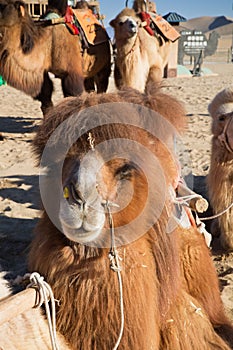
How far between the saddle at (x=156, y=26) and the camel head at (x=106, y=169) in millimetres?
6158

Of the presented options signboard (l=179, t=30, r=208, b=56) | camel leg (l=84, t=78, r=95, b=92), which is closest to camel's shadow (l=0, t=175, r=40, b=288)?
camel leg (l=84, t=78, r=95, b=92)

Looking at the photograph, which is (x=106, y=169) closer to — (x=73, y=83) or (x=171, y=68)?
(x=73, y=83)

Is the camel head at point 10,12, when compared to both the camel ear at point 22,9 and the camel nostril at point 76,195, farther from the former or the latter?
the camel nostril at point 76,195

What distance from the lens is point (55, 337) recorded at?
1.47 m

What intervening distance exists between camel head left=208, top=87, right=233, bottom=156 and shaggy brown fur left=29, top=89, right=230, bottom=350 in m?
1.75

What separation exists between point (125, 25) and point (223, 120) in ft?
12.3

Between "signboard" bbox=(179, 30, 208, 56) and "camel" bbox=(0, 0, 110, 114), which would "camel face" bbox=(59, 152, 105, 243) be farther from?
"signboard" bbox=(179, 30, 208, 56)

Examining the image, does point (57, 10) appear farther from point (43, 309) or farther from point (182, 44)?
point (182, 44)

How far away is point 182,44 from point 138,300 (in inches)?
934

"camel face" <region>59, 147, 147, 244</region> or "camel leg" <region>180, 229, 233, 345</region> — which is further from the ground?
"camel face" <region>59, 147, 147, 244</region>

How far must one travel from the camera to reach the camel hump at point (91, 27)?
7.04 meters

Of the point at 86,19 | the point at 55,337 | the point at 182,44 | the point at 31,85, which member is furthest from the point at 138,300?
the point at 182,44

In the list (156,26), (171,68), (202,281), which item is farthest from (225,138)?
(171,68)

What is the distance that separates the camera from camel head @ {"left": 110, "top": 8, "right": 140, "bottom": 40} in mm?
6656
